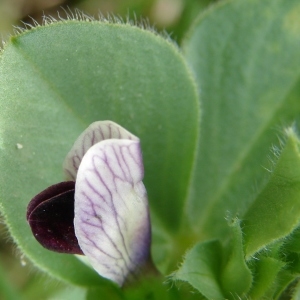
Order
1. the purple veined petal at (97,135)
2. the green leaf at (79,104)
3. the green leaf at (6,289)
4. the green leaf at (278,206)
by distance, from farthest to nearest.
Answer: the green leaf at (6,289) < the green leaf at (79,104) < the purple veined petal at (97,135) < the green leaf at (278,206)

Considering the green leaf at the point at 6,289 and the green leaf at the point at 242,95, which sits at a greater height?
the green leaf at the point at 242,95

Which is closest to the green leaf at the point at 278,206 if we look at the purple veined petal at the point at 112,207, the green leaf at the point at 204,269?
the green leaf at the point at 204,269

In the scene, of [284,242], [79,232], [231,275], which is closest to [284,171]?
[284,242]

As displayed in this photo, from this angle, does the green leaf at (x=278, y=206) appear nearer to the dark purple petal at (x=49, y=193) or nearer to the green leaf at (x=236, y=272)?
the green leaf at (x=236, y=272)

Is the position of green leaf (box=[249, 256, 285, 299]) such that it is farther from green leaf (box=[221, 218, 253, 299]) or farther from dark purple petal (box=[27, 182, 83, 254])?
dark purple petal (box=[27, 182, 83, 254])

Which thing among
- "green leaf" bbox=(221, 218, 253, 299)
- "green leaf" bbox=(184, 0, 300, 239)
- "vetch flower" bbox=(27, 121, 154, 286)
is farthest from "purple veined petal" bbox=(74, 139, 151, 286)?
"green leaf" bbox=(184, 0, 300, 239)

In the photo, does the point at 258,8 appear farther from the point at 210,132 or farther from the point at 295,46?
the point at 210,132
